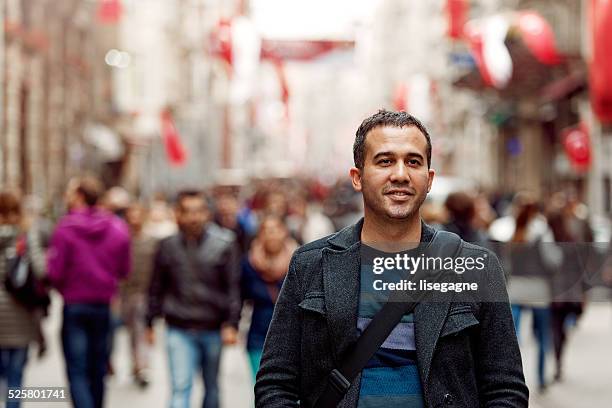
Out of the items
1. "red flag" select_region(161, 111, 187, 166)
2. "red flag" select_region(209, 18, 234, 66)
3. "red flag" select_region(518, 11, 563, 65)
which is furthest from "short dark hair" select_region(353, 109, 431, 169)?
"red flag" select_region(161, 111, 187, 166)

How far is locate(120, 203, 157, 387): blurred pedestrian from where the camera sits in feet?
34.0

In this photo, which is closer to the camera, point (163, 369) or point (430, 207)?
point (430, 207)

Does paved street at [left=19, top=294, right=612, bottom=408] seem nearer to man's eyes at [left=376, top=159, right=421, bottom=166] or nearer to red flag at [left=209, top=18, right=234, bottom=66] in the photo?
man's eyes at [left=376, top=159, right=421, bottom=166]

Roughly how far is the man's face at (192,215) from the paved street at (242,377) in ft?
6.96

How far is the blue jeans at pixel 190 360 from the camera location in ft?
23.6

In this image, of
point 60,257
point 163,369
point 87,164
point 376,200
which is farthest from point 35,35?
point 376,200

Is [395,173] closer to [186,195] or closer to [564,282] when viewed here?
[564,282]

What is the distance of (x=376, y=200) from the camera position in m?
2.85

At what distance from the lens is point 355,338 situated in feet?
9.18

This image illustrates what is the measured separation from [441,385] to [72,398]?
524 centimetres

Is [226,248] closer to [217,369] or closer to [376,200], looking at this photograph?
[217,369]

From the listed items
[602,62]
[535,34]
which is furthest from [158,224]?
[535,34]

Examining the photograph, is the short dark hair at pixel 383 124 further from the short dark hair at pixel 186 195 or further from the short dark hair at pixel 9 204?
the short dark hair at pixel 9 204

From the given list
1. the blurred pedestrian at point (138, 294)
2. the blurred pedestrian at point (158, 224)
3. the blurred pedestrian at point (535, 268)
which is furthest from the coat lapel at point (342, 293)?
the blurred pedestrian at point (158, 224)
